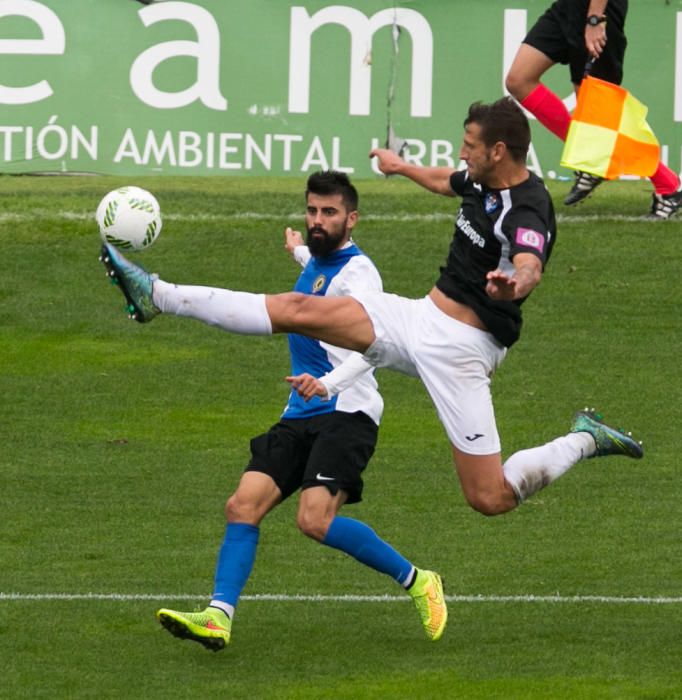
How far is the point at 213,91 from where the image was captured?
17641 millimetres

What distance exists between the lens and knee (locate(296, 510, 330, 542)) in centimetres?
843

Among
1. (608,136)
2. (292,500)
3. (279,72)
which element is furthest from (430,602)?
(279,72)

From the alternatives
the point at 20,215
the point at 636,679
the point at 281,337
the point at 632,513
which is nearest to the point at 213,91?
the point at 20,215

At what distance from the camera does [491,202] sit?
8375 mm

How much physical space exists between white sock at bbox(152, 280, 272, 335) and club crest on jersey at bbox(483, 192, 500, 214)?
3.59 feet

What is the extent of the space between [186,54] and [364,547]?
984cm

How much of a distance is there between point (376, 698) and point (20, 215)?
10.6m

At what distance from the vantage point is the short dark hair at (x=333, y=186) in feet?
28.8

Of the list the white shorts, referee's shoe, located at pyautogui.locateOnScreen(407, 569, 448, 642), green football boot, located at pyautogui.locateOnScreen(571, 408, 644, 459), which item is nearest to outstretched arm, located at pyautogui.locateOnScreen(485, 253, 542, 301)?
the white shorts

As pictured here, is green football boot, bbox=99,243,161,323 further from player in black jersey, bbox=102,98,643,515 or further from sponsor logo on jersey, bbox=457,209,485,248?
sponsor logo on jersey, bbox=457,209,485,248

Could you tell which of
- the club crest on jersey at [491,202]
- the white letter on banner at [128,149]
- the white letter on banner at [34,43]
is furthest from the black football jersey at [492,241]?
the white letter on banner at [34,43]

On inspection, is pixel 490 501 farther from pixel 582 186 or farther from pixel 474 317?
pixel 582 186

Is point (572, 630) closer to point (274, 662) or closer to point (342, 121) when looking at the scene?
point (274, 662)

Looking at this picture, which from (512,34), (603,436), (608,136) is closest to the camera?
(603,436)
